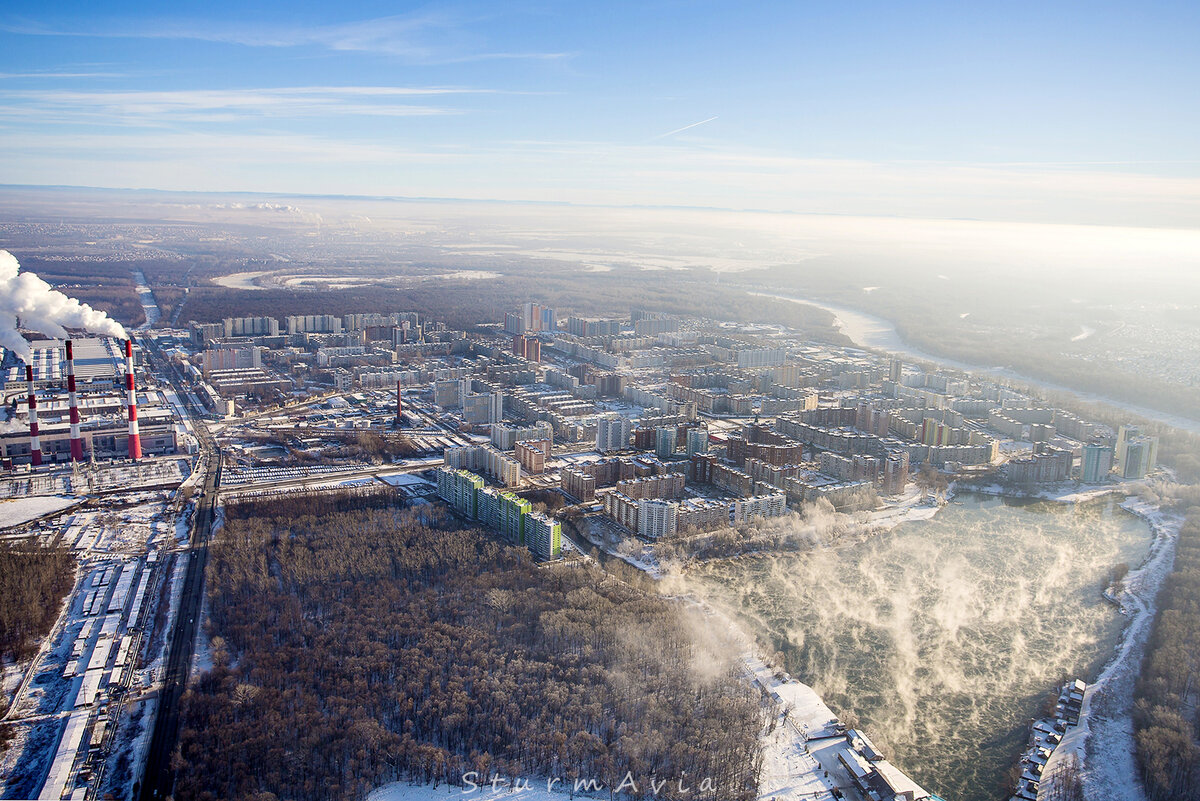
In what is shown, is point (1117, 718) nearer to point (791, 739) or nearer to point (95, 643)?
point (791, 739)

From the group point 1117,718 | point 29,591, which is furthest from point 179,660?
point 1117,718

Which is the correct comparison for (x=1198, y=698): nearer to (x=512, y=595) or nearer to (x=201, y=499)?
(x=512, y=595)

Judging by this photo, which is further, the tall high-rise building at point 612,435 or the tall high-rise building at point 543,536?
the tall high-rise building at point 612,435

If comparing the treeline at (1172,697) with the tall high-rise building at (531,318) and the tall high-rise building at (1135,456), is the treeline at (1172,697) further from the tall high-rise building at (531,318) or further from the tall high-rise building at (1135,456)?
the tall high-rise building at (531,318)

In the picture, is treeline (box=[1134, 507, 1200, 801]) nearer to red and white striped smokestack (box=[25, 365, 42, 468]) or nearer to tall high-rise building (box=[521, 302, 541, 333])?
red and white striped smokestack (box=[25, 365, 42, 468])

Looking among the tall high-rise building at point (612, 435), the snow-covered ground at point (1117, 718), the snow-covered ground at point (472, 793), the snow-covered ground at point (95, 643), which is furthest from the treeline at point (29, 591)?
the snow-covered ground at point (1117, 718)

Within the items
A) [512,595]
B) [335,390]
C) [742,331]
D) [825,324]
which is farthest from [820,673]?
[825,324]
